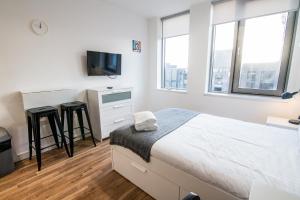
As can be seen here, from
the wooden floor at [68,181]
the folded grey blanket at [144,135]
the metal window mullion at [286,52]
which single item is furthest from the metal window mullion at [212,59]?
the wooden floor at [68,181]

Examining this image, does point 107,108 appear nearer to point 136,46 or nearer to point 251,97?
point 136,46

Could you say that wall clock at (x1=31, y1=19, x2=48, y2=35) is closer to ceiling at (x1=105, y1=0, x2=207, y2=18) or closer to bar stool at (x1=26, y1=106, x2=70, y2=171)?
bar stool at (x1=26, y1=106, x2=70, y2=171)

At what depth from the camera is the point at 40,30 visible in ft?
7.33

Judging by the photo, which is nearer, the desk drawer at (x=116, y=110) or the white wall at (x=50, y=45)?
the white wall at (x=50, y=45)

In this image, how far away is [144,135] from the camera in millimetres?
1665

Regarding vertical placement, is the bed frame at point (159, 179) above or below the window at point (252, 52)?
below

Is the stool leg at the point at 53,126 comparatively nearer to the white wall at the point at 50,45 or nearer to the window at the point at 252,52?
the white wall at the point at 50,45

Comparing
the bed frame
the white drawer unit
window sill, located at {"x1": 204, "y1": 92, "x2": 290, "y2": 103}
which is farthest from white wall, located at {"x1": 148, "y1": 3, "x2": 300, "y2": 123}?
the bed frame

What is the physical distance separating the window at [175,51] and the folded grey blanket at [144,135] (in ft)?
5.51

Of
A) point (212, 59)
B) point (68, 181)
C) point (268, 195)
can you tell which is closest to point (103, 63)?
point (68, 181)

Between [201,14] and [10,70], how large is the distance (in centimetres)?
308

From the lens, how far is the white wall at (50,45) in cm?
204

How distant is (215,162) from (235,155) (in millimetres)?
216

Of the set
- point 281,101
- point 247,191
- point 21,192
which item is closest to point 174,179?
point 247,191
